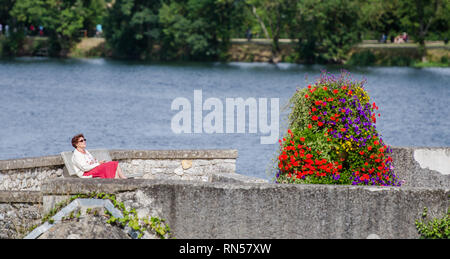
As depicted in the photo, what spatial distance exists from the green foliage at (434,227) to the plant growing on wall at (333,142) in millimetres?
1626

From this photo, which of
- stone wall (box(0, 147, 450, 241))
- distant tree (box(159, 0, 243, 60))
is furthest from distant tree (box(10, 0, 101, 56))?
stone wall (box(0, 147, 450, 241))

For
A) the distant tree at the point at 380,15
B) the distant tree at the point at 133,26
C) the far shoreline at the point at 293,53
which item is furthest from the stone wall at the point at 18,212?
the distant tree at the point at 133,26

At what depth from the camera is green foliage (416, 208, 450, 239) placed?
727 centimetres

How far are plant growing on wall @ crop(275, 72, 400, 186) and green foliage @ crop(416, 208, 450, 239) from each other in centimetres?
163

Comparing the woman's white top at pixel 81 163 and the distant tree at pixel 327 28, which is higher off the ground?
the woman's white top at pixel 81 163

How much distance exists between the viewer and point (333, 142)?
8922 mm

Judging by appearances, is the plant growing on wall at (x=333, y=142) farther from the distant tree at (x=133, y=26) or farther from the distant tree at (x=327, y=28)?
the distant tree at (x=133, y=26)

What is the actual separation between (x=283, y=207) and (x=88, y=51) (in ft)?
257

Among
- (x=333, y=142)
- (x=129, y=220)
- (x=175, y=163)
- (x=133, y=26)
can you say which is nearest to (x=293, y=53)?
(x=133, y=26)

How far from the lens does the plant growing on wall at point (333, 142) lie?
29.0ft

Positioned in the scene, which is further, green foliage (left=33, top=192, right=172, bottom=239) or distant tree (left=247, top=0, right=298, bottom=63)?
distant tree (left=247, top=0, right=298, bottom=63)

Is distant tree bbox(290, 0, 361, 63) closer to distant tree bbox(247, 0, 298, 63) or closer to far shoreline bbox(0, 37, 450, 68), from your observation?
distant tree bbox(247, 0, 298, 63)

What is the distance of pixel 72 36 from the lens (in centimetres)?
8244

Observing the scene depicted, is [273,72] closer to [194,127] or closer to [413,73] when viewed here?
[413,73]
